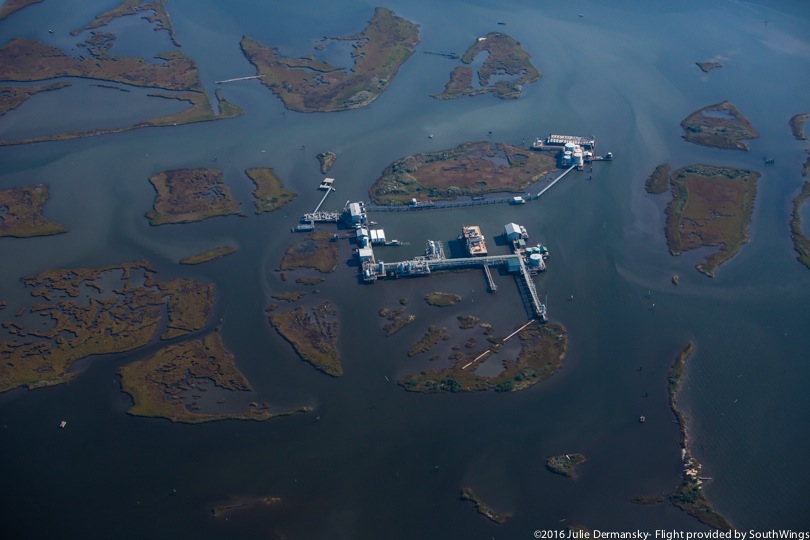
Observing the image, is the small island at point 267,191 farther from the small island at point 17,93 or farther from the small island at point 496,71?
the small island at point 17,93

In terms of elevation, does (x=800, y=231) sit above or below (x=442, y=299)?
above

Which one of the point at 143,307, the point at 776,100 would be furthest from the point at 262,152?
the point at 776,100

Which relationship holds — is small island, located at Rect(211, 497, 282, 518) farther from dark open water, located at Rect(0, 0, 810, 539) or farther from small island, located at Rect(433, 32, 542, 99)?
small island, located at Rect(433, 32, 542, 99)

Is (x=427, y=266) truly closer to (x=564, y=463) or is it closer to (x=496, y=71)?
(x=564, y=463)

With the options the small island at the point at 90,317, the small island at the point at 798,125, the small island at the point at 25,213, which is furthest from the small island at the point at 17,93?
the small island at the point at 798,125

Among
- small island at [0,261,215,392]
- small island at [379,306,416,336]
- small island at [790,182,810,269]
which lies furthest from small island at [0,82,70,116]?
small island at [790,182,810,269]

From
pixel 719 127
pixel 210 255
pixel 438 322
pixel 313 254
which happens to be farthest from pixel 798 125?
pixel 210 255
